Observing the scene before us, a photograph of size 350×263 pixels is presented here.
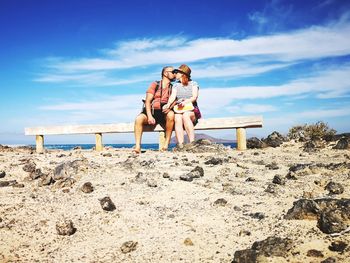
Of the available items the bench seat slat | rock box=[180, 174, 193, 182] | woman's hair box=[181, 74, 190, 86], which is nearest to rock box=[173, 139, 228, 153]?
the bench seat slat

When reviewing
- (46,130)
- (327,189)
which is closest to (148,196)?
(327,189)

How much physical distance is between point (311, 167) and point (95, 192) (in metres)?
3.26

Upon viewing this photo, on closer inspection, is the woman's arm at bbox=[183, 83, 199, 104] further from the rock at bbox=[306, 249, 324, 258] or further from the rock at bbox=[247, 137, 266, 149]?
the rock at bbox=[306, 249, 324, 258]

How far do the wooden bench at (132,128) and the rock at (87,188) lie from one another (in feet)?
18.5

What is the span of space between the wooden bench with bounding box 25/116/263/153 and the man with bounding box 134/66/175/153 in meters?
0.61

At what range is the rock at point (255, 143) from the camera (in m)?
11.0

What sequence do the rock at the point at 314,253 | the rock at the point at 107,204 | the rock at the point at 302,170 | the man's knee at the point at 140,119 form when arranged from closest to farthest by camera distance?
the rock at the point at 314,253
the rock at the point at 107,204
the rock at the point at 302,170
the man's knee at the point at 140,119

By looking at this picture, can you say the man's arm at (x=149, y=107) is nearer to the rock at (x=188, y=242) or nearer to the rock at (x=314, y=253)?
the rock at (x=188, y=242)

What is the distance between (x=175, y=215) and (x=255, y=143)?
7.63 m

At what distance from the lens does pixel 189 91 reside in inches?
378

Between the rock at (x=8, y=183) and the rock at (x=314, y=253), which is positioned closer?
the rock at (x=314, y=253)

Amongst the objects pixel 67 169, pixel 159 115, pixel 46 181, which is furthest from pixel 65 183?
pixel 159 115

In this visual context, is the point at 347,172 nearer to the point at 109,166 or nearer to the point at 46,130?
the point at 109,166

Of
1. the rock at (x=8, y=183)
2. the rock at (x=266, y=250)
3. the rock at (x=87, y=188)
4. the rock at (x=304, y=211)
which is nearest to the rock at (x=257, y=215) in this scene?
the rock at (x=304, y=211)
